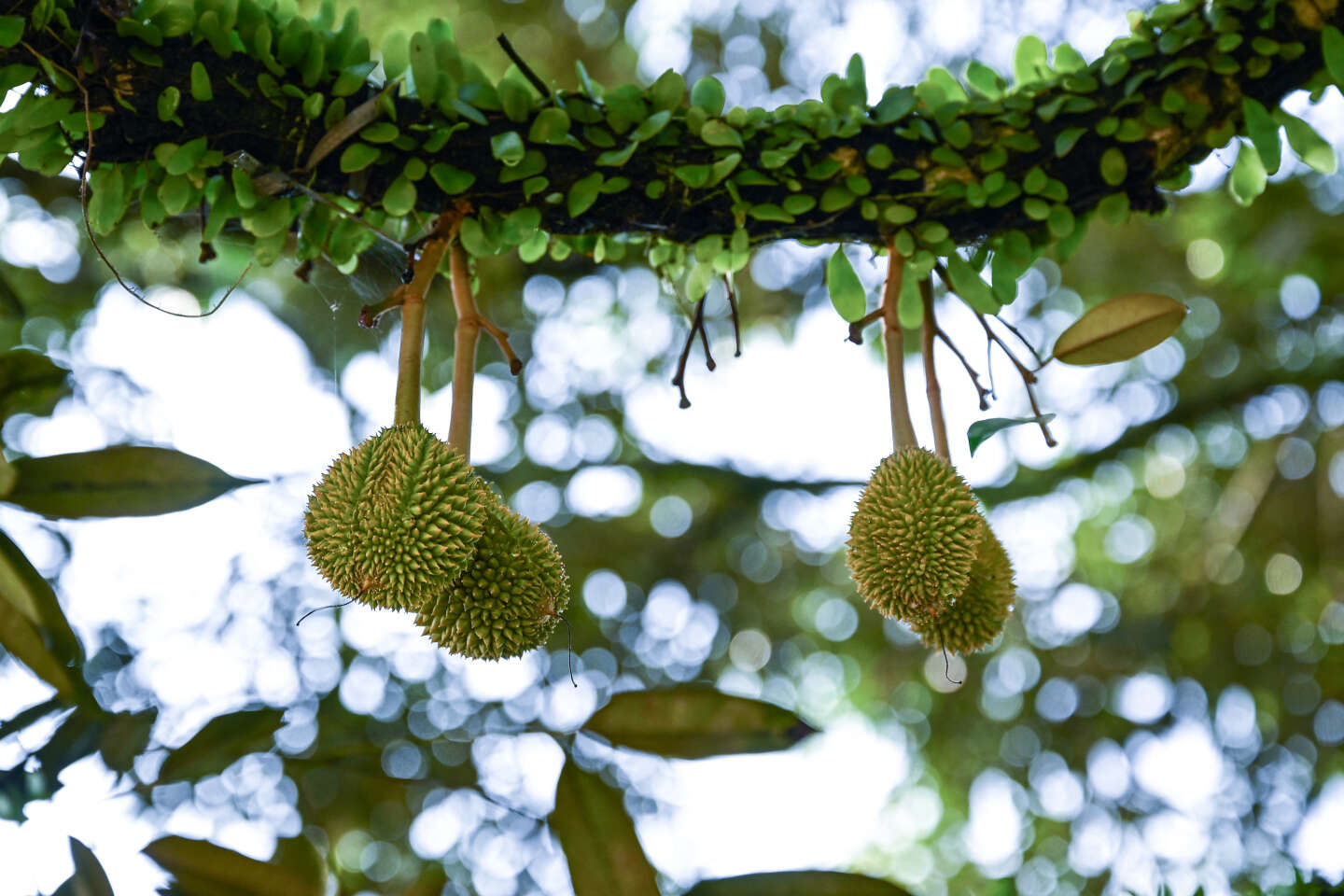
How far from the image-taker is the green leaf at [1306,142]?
1.02 m

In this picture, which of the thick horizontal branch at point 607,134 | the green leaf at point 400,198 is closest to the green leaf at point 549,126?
the thick horizontal branch at point 607,134

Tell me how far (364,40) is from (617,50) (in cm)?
278

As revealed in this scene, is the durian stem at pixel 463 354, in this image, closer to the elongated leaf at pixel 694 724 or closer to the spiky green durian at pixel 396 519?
the spiky green durian at pixel 396 519

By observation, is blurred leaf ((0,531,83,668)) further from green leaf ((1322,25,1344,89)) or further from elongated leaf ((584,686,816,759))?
green leaf ((1322,25,1344,89))

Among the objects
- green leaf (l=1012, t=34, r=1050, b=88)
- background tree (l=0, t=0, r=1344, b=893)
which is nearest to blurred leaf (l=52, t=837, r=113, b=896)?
background tree (l=0, t=0, r=1344, b=893)

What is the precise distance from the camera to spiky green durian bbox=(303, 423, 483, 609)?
827 millimetres

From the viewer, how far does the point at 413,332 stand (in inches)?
36.6

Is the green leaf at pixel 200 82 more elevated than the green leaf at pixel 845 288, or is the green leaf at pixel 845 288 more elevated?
the green leaf at pixel 200 82

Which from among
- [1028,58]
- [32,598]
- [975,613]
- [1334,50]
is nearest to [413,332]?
[32,598]

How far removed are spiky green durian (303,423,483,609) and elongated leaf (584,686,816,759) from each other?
0.72ft

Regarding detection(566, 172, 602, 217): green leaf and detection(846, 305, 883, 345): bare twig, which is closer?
detection(566, 172, 602, 217): green leaf

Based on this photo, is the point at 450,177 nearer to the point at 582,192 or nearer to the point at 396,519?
the point at 582,192

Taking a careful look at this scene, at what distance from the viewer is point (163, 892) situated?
877 mm

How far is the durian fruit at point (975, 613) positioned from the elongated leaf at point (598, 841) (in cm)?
38
